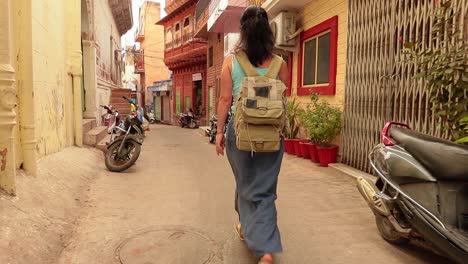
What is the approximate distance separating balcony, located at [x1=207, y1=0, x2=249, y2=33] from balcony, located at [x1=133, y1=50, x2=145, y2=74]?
2252cm

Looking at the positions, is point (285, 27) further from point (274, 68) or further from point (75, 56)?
point (274, 68)

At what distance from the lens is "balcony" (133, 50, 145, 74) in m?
36.0

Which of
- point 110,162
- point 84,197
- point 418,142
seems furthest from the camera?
point 110,162

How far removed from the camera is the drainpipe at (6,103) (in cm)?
296

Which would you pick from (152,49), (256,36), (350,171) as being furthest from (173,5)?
(256,36)

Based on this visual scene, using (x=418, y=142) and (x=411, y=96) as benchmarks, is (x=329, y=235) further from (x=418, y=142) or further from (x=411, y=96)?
(x=411, y=96)

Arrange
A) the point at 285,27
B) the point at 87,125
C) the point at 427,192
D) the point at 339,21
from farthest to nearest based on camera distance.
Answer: the point at 87,125 → the point at 285,27 → the point at 339,21 → the point at 427,192

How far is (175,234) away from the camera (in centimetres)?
320

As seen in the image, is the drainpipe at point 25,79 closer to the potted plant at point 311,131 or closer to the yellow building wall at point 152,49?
the potted plant at point 311,131

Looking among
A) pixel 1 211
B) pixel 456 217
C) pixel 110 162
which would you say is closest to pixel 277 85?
pixel 456 217

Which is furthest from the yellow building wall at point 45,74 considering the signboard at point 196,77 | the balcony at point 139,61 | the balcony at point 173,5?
the balcony at point 139,61

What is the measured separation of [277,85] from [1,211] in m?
2.29

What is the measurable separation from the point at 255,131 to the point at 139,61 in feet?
123

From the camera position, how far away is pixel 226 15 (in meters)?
13.1
